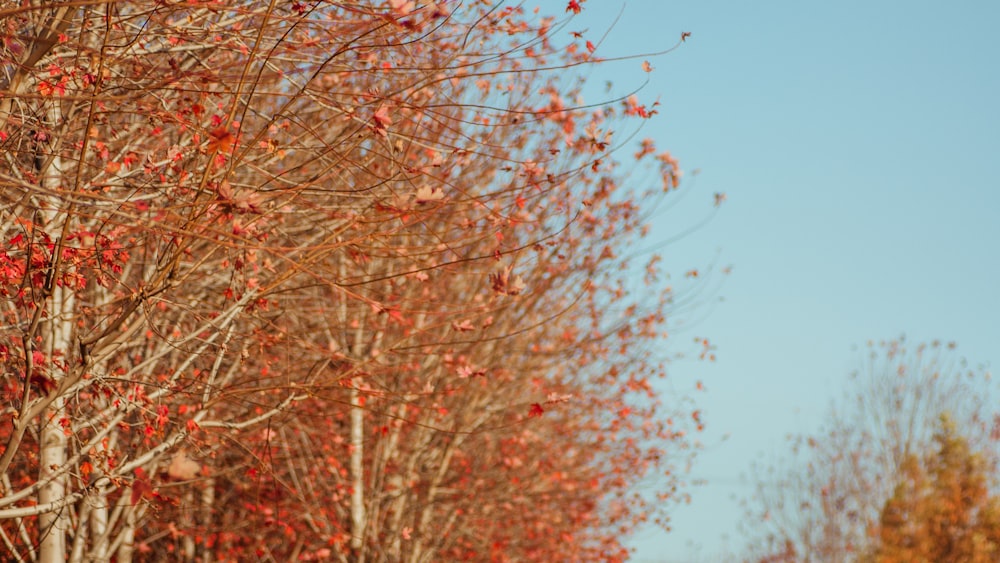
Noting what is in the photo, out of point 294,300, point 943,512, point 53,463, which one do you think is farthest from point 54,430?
point 943,512

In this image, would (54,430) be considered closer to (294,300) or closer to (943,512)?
(294,300)

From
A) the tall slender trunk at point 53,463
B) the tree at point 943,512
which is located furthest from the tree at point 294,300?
the tree at point 943,512

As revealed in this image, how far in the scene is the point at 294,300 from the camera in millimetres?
9461

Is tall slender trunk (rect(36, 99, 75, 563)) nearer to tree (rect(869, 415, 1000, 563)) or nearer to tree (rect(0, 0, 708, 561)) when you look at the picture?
tree (rect(0, 0, 708, 561))

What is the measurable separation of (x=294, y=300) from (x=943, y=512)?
13380mm

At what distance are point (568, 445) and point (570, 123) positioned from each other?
4692 millimetres

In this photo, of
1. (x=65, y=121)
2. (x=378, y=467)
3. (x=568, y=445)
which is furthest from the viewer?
(x=568, y=445)

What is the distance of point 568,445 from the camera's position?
13.7 meters

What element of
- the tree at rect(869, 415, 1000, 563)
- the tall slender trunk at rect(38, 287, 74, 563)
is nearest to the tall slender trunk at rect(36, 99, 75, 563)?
the tall slender trunk at rect(38, 287, 74, 563)

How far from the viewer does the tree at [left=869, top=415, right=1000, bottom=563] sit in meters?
17.8

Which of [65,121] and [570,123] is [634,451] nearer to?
[570,123]

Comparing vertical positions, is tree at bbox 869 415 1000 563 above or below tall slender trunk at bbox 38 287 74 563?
above

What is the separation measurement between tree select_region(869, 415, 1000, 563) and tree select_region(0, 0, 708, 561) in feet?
19.8

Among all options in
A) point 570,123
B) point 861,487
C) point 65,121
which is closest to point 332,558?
point 570,123
